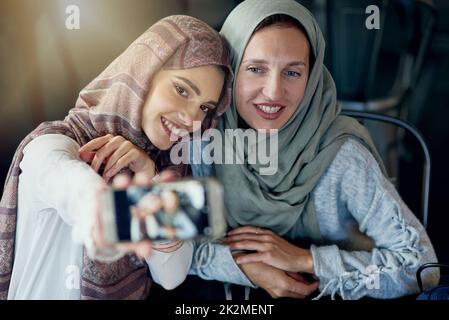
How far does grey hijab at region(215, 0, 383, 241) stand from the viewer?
115cm

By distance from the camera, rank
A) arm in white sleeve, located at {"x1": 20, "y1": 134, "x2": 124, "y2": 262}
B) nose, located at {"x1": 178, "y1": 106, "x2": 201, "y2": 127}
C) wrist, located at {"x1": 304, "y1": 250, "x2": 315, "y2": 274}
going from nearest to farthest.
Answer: arm in white sleeve, located at {"x1": 20, "y1": 134, "x2": 124, "y2": 262}
nose, located at {"x1": 178, "y1": 106, "x2": 201, "y2": 127}
wrist, located at {"x1": 304, "y1": 250, "x2": 315, "y2": 274}

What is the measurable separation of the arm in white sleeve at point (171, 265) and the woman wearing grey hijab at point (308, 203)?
31 millimetres

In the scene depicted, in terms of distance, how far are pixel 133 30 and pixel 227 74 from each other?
18 centimetres

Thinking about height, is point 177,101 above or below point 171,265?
above

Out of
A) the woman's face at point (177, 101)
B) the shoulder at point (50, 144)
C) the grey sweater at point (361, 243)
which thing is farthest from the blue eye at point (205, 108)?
the shoulder at point (50, 144)

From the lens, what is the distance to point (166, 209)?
3.36ft

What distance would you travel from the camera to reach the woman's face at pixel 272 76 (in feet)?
3.60

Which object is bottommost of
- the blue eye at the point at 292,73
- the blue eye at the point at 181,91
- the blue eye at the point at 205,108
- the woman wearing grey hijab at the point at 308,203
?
the woman wearing grey hijab at the point at 308,203

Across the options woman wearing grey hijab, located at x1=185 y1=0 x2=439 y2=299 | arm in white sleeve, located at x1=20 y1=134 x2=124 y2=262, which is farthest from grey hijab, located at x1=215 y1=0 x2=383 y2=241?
arm in white sleeve, located at x1=20 y1=134 x2=124 y2=262

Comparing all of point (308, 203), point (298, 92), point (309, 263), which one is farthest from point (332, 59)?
point (309, 263)

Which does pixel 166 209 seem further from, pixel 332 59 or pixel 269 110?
pixel 332 59

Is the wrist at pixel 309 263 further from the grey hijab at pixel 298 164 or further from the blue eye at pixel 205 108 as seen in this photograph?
the blue eye at pixel 205 108

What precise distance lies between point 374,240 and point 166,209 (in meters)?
0.42

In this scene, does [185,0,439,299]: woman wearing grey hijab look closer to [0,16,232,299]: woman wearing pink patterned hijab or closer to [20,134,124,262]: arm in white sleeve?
[0,16,232,299]: woman wearing pink patterned hijab
